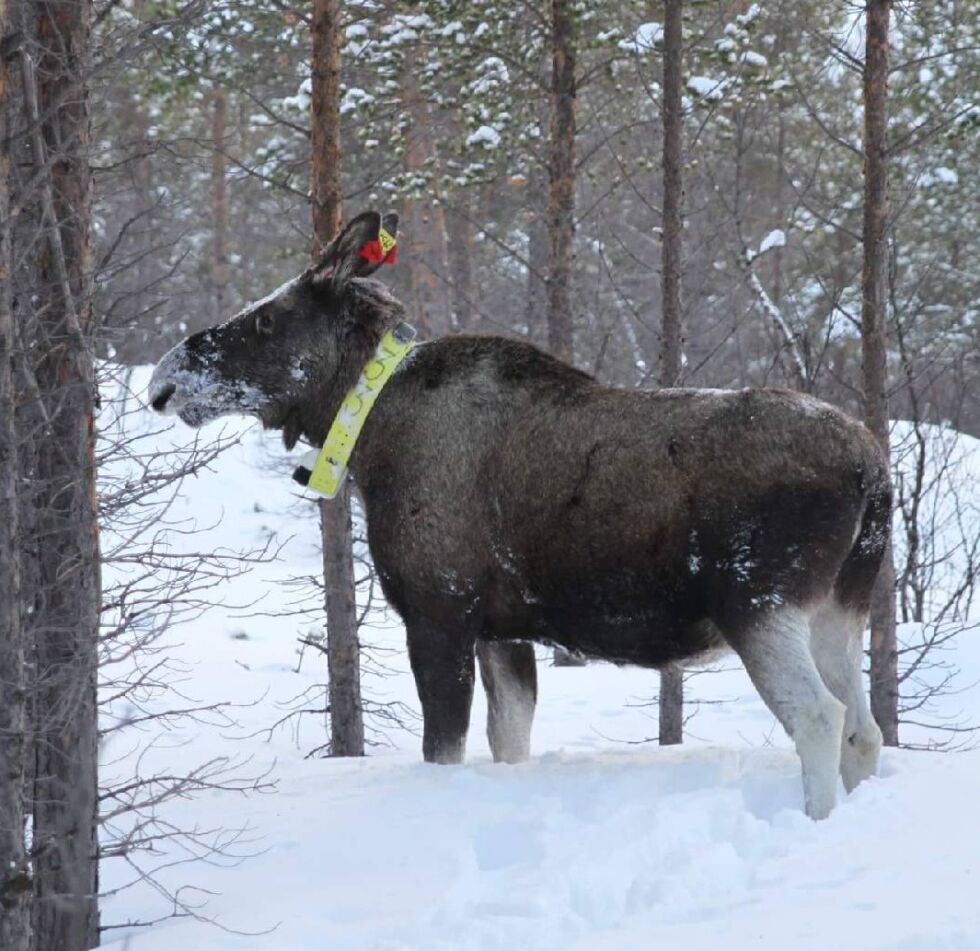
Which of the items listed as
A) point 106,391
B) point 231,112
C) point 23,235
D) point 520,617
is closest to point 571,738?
point 520,617

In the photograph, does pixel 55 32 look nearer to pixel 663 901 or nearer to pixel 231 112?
pixel 663 901

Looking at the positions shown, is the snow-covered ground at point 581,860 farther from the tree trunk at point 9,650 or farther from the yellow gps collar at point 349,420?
the yellow gps collar at point 349,420

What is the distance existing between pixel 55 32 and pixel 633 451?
2841 mm

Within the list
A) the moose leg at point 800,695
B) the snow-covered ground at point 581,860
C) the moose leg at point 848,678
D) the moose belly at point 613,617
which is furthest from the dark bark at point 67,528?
the moose leg at point 848,678

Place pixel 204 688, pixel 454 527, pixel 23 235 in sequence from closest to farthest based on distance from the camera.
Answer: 1. pixel 23 235
2. pixel 454 527
3. pixel 204 688

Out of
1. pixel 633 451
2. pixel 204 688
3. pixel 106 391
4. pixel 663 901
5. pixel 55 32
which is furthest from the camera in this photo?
pixel 106 391

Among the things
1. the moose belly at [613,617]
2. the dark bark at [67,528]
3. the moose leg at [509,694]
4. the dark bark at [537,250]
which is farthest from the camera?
the dark bark at [537,250]

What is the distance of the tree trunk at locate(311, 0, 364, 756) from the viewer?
9305mm

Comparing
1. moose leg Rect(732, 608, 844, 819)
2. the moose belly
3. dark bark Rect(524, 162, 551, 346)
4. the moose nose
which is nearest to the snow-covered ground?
moose leg Rect(732, 608, 844, 819)

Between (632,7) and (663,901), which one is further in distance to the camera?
(632,7)

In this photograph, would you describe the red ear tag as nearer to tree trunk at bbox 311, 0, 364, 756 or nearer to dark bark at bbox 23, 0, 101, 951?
dark bark at bbox 23, 0, 101, 951

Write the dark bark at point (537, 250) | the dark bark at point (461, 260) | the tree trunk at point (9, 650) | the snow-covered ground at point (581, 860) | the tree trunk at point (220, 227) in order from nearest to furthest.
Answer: the snow-covered ground at point (581, 860)
the tree trunk at point (9, 650)
the dark bark at point (537, 250)
the dark bark at point (461, 260)
the tree trunk at point (220, 227)

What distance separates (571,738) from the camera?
11539mm

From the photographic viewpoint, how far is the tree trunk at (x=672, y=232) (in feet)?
33.4
